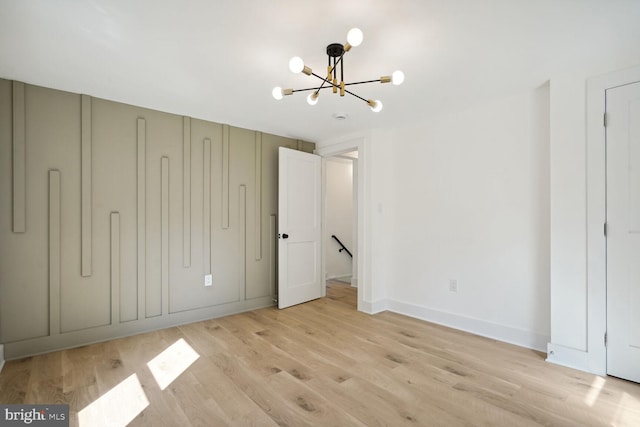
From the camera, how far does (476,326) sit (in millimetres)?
3160

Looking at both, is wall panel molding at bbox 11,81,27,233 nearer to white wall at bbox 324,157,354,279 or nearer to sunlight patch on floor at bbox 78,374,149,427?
sunlight patch on floor at bbox 78,374,149,427

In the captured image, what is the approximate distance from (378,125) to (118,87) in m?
2.71

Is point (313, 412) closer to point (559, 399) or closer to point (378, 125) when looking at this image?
point (559, 399)

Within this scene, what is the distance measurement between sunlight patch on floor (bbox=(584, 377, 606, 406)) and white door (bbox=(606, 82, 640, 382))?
15 centimetres

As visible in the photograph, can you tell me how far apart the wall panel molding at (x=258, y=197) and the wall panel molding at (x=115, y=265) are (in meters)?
1.53

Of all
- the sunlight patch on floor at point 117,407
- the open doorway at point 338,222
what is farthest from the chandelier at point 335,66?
the open doorway at point 338,222

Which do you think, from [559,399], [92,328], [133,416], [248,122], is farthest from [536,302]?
[92,328]

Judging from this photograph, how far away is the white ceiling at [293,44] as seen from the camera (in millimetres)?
1705

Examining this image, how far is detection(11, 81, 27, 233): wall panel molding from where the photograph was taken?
2547 millimetres

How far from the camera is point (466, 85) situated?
269 centimetres

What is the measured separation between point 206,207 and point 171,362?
1.69 m

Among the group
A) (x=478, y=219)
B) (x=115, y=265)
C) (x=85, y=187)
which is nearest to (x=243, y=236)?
(x=115, y=265)

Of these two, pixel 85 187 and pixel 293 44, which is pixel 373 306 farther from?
pixel 85 187

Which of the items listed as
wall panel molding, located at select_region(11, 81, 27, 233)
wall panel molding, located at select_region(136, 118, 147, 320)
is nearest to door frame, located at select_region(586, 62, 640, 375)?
wall panel molding, located at select_region(136, 118, 147, 320)
